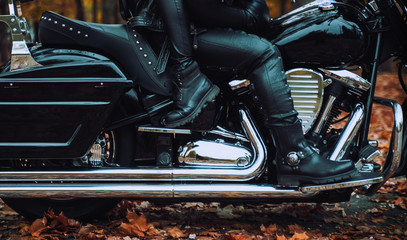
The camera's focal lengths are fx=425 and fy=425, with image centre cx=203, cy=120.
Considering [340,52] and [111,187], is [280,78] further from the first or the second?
[111,187]

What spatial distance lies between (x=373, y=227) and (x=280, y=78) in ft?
4.17

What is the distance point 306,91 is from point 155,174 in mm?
1056

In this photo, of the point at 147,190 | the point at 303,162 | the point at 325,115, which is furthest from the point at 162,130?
the point at 325,115

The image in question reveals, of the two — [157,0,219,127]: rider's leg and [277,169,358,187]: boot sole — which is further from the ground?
[157,0,219,127]: rider's leg

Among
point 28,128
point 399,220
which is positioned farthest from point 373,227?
point 28,128

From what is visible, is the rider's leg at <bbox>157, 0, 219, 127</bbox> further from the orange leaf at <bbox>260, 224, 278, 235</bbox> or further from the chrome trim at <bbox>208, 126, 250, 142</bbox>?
the orange leaf at <bbox>260, 224, 278, 235</bbox>

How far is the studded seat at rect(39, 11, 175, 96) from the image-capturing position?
2.49 metres

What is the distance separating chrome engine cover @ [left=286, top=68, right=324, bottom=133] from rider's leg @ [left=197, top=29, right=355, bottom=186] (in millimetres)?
148

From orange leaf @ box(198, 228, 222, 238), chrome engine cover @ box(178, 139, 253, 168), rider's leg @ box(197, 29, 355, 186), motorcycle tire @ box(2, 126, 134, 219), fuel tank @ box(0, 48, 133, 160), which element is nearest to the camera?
fuel tank @ box(0, 48, 133, 160)

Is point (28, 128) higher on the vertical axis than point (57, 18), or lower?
lower

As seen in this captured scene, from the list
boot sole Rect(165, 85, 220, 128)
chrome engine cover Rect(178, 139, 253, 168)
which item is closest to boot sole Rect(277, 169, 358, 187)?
chrome engine cover Rect(178, 139, 253, 168)

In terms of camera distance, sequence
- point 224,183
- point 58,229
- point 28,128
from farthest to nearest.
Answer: point 58,229 → point 224,183 → point 28,128

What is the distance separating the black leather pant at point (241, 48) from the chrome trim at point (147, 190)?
418 mm

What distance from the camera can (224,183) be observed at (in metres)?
2.59
